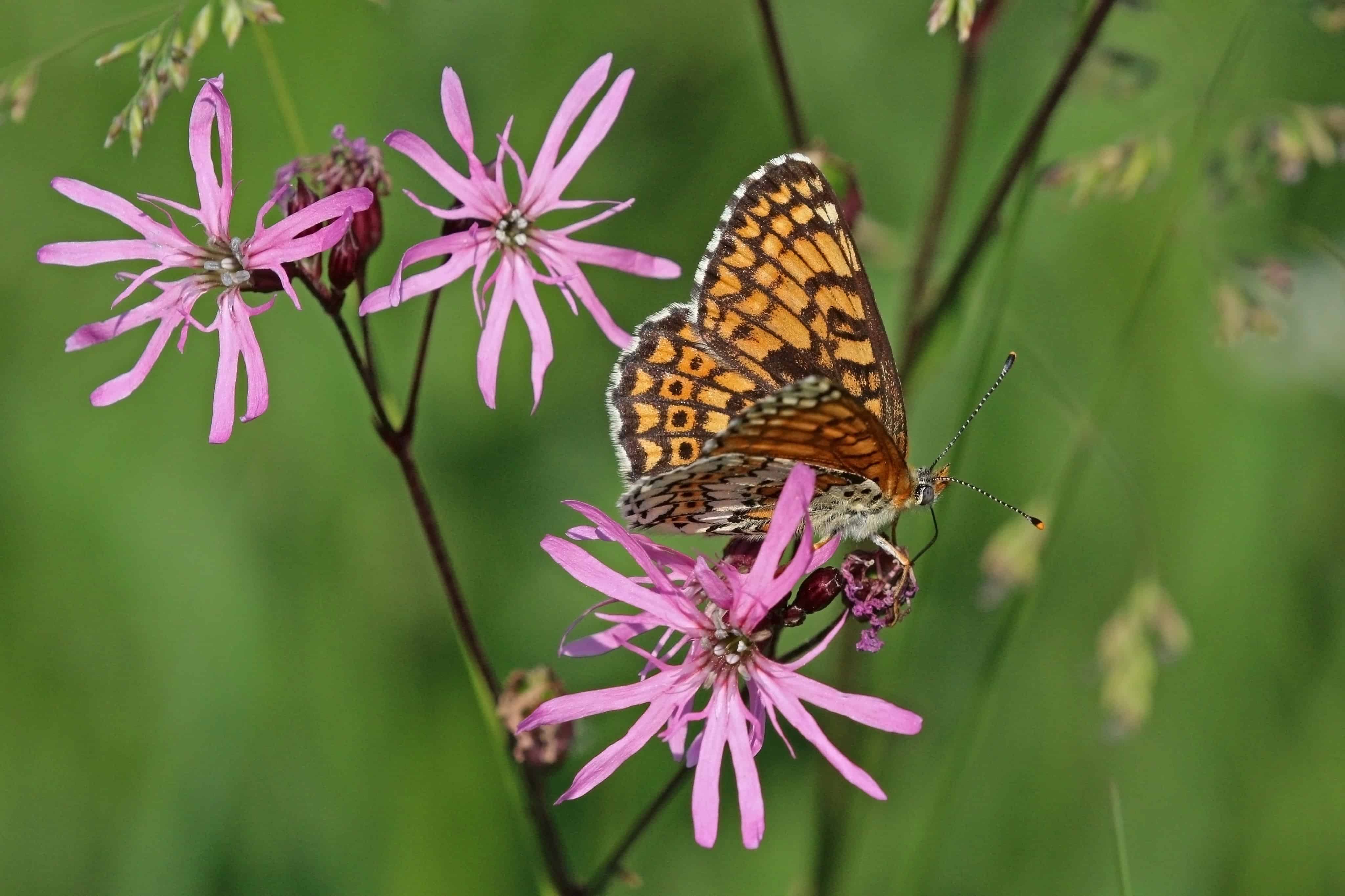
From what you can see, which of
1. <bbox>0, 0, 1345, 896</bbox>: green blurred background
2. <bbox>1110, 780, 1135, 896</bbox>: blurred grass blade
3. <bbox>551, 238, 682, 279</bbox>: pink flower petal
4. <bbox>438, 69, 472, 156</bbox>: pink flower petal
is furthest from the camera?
<bbox>0, 0, 1345, 896</bbox>: green blurred background

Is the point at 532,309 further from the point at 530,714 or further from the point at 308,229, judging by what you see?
the point at 530,714

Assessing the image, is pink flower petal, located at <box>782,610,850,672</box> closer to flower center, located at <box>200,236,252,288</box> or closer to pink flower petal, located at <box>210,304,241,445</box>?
pink flower petal, located at <box>210,304,241,445</box>

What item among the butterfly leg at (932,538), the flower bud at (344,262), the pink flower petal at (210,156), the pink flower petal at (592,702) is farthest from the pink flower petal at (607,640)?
the pink flower petal at (210,156)

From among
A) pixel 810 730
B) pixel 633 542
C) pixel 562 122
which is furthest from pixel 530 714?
pixel 562 122

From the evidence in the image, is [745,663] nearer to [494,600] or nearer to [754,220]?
[754,220]

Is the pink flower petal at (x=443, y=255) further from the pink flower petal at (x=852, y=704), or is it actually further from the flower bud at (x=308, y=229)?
the pink flower petal at (x=852, y=704)

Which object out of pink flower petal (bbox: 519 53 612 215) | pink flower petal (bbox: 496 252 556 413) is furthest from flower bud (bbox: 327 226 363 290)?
pink flower petal (bbox: 519 53 612 215)
